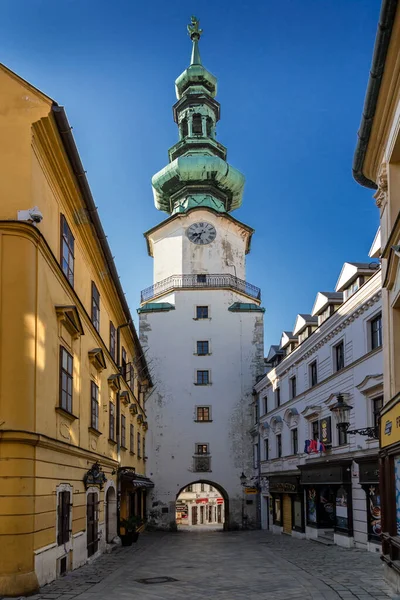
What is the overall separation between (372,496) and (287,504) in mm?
12360

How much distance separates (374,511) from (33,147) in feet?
47.5

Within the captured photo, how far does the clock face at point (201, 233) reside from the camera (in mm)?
43969

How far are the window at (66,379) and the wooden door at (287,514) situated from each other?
62.2 feet

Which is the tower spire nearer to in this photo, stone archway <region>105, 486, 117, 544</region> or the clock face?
the clock face

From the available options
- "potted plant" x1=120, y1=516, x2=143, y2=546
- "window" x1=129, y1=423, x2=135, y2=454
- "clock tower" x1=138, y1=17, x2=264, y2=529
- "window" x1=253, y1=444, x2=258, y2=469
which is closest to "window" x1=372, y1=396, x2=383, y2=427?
"potted plant" x1=120, y1=516, x2=143, y2=546

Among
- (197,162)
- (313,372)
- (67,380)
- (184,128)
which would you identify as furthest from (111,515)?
(184,128)

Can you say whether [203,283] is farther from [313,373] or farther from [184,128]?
[313,373]

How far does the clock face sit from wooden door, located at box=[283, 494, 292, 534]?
17.7 metres

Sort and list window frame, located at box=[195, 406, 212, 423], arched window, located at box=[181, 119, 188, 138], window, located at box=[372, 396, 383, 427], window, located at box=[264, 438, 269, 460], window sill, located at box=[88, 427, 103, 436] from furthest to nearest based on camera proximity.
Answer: arched window, located at box=[181, 119, 188, 138] < window frame, located at box=[195, 406, 212, 423] < window, located at box=[264, 438, 269, 460] < window, located at box=[372, 396, 383, 427] < window sill, located at box=[88, 427, 103, 436]

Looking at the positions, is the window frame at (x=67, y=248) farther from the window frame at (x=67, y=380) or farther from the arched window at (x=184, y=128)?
the arched window at (x=184, y=128)

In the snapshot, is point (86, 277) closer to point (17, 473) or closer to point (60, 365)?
point (60, 365)

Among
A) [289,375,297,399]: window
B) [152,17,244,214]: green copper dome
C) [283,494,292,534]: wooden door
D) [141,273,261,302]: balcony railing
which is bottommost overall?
[283,494,292,534]: wooden door

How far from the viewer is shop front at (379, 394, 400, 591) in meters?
11.2

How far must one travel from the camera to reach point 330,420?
25531 millimetres
